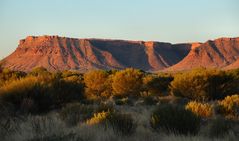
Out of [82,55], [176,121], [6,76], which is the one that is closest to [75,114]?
[176,121]

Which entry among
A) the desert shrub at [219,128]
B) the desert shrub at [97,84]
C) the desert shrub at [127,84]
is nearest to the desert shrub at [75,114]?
the desert shrub at [219,128]

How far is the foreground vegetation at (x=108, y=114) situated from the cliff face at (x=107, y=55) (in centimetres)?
11700

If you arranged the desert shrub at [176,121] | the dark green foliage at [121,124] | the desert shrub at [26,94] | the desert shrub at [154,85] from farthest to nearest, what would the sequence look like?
1. the desert shrub at [154,85]
2. the desert shrub at [26,94]
3. the desert shrub at [176,121]
4. the dark green foliage at [121,124]

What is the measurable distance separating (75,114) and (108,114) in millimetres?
2629

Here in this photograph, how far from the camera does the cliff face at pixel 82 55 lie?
6161 inches

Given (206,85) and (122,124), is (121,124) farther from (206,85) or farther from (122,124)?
(206,85)

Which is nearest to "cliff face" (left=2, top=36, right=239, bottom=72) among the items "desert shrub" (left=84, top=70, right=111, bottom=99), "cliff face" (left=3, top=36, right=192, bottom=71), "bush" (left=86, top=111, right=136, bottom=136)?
"cliff face" (left=3, top=36, right=192, bottom=71)

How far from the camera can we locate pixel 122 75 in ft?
146

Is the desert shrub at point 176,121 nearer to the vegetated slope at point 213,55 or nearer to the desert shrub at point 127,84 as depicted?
the desert shrub at point 127,84

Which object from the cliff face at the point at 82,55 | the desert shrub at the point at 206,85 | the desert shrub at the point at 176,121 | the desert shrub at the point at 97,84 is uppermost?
the desert shrub at the point at 176,121

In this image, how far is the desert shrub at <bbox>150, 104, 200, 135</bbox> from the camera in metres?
11.5

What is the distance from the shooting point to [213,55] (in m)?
Result: 172

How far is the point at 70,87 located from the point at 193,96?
13.8 metres

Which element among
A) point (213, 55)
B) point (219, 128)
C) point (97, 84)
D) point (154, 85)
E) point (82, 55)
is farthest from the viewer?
point (213, 55)
